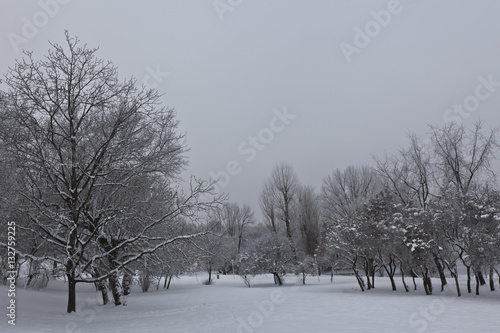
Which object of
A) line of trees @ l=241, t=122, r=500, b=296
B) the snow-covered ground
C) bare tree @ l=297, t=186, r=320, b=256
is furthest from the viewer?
bare tree @ l=297, t=186, r=320, b=256

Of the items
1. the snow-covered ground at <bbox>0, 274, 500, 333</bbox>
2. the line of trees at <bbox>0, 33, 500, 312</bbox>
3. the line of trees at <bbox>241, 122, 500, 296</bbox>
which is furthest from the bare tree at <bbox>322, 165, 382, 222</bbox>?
the snow-covered ground at <bbox>0, 274, 500, 333</bbox>

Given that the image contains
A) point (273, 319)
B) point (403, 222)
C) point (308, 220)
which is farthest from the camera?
point (308, 220)

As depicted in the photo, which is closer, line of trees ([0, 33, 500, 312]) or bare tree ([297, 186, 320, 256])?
line of trees ([0, 33, 500, 312])

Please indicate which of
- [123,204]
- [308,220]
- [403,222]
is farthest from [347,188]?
[123,204]

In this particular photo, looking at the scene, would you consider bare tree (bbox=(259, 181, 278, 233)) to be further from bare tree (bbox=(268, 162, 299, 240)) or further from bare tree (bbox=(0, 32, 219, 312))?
bare tree (bbox=(0, 32, 219, 312))

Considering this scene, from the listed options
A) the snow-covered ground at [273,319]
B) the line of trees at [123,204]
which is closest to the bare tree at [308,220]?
the line of trees at [123,204]

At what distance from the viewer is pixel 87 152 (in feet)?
40.5

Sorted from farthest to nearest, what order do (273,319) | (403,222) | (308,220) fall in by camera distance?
1. (308,220)
2. (403,222)
3. (273,319)

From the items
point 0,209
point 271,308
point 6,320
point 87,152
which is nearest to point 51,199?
point 87,152

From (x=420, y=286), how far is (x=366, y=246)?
5000mm

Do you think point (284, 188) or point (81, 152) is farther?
point (284, 188)

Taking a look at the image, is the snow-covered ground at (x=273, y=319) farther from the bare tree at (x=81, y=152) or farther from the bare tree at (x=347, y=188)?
the bare tree at (x=347, y=188)

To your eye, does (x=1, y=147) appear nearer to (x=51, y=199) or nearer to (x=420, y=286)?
(x=51, y=199)

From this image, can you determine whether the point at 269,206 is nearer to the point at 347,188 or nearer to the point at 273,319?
the point at 347,188
